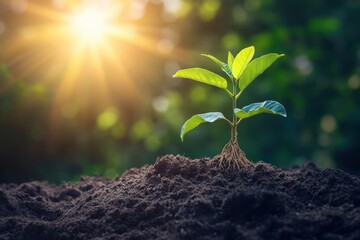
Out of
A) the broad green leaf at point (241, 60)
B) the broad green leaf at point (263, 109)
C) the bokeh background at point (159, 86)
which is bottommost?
the broad green leaf at point (263, 109)

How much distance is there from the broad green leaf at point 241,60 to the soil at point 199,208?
0.50m

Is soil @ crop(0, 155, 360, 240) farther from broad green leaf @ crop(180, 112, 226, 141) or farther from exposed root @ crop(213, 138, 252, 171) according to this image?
broad green leaf @ crop(180, 112, 226, 141)

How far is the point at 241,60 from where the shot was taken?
9.64ft

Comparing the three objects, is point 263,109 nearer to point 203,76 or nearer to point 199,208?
point 203,76

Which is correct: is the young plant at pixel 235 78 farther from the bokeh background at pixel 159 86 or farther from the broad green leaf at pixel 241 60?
the bokeh background at pixel 159 86

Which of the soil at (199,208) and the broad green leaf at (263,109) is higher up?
the broad green leaf at (263,109)

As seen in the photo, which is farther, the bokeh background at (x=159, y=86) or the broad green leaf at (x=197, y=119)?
the bokeh background at (x=159, y=86)

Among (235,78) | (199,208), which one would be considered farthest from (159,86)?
(199,208)

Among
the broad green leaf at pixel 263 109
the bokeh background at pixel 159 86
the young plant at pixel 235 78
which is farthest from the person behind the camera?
the bokeh background at pixel 159 86

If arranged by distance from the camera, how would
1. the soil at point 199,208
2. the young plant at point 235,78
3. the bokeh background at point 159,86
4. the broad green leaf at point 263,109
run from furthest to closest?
the bokeh background at point 159,86, the young plant at point 235,78, the broad green leaf at point 263,109, the soil at point 199,208

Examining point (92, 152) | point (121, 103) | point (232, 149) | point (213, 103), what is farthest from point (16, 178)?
point (232, 149)

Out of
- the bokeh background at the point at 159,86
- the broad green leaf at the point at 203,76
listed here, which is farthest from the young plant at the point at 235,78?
the bokeh background at the point at 159,86

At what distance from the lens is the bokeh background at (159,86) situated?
8.10 m

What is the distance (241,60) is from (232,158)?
1.64 ft
